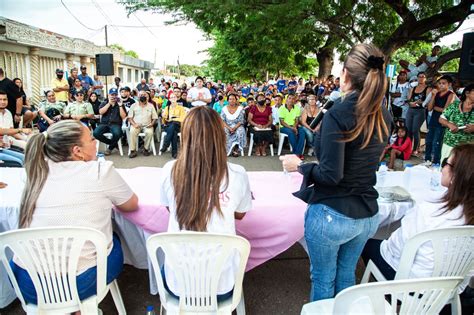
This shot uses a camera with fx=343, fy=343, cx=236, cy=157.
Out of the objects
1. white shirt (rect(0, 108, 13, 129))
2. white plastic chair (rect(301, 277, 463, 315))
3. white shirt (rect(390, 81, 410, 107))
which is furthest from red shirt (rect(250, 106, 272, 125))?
white plastic chair (rect(301, 277, 463, 315))

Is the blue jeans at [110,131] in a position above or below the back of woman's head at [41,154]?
below

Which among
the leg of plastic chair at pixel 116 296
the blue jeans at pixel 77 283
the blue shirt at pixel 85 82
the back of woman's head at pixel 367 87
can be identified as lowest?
the leg of plastic chair at pixel 116 296

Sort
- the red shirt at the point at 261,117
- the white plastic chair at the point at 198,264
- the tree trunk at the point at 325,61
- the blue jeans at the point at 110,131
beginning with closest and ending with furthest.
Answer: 1. the white plastic chair at the point at 198,264
2. the blue jeans at the point at 110,131
3. the red shirt at the point at 261,117
4. the tree trunk at the point at 325,61

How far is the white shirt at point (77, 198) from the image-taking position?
1701 millimetres

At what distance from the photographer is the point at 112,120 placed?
7.21m

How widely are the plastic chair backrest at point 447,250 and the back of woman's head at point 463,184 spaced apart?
101 millimetres

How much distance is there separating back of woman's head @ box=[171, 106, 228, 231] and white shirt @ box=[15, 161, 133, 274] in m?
0.45

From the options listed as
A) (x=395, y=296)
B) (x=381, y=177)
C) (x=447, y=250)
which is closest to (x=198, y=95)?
(x=381, y=177)

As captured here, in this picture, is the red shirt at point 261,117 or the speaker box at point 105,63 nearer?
the red shirt at point 261,117

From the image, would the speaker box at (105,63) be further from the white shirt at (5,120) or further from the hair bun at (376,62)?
the hair bun at (376,62)

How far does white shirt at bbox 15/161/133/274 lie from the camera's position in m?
1.70

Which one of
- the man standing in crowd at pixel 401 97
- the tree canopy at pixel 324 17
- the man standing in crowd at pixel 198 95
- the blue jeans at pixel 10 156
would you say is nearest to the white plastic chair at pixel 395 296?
the blue jeans at pixel 10 156

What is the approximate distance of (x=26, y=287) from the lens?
5.57ft

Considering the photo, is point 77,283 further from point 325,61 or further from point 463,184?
point 325,61
